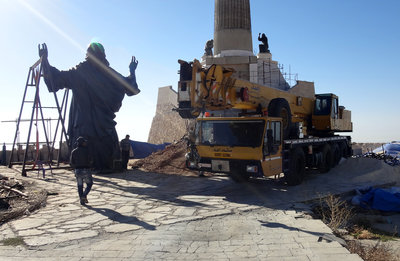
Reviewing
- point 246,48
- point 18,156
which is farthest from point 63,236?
point 246,48

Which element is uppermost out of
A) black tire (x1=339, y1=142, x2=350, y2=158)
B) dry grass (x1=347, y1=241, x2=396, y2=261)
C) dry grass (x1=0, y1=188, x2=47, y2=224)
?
black tire (x1=339, y1=142, x2=350, y2=158)

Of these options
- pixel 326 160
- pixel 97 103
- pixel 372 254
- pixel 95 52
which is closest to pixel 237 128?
pixel 372 254

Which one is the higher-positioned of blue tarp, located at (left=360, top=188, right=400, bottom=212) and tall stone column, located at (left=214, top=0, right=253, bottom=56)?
tall stone column, located at (left=214, top=0, right=253, bottom=56)

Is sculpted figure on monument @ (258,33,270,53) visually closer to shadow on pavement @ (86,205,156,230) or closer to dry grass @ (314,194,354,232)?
dry grass @ (314,194,354,232)

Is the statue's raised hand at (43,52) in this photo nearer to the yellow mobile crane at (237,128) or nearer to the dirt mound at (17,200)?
the dirt mound at (17,200)

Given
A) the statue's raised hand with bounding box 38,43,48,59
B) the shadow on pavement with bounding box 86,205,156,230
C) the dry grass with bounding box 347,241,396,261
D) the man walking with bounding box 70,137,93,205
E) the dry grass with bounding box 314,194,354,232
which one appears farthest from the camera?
the statue's raised hand with bounding box 38,43,48,59

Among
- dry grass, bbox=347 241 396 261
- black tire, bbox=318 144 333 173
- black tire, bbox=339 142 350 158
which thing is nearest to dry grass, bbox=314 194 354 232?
dry grass, bbox=347 241 396 261

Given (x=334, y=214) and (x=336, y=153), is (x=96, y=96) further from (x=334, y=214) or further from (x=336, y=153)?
(x=336, y=153)

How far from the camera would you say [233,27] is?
973 inches

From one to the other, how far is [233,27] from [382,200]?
1919 cm

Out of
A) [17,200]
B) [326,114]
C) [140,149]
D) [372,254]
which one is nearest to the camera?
[372,254]

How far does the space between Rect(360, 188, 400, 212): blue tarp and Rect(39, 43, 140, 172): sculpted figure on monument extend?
9.44 metres

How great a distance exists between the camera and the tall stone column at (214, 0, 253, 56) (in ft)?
80.9

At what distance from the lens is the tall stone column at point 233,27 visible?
24672 mm
